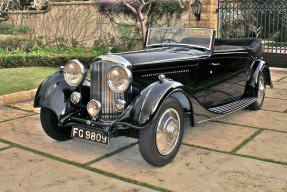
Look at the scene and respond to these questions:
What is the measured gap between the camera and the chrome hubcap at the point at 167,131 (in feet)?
11.2

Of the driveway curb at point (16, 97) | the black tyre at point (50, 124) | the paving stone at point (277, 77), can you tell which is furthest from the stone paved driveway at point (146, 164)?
the paving stone at point (277, 77)

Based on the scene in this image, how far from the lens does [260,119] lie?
510 cm

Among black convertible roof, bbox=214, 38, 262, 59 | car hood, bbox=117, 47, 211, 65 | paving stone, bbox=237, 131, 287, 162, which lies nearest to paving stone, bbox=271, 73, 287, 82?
black convertible roof, bbox=214, 38, 262, 59

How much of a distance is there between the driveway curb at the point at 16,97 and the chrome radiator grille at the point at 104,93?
2.80 meters

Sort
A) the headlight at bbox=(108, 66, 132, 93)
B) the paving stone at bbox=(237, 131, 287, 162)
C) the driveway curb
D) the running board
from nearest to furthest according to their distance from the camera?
the headlight at bbox=(108, 66, 132, 93)
the paving stone at bbox=(237, 131, 287, 162)
the running board
the driveway curb

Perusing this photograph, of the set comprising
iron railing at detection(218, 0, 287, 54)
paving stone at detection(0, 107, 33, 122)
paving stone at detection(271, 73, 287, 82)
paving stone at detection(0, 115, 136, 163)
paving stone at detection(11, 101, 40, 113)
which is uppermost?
iron railing at detection(218, 0, 287, 54)

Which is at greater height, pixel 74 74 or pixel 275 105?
pixel 74 74

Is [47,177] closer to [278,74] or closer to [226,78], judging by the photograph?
[226,78]

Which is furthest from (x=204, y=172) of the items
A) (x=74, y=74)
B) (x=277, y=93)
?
(x=277, y=93)

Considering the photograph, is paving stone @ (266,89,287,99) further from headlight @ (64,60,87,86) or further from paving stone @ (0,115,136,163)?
headlight @ (64,60,87,86)

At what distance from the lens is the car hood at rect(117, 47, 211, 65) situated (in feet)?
12.5

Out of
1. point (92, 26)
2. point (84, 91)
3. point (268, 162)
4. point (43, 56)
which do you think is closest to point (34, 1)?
point (92, 26)

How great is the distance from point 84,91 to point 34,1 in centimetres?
1734

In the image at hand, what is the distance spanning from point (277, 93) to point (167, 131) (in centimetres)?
430
